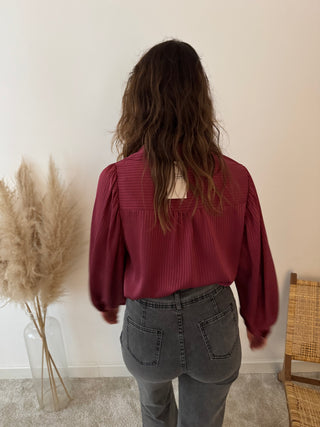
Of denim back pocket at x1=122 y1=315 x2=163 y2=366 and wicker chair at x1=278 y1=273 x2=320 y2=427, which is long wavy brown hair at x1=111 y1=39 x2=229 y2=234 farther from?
wicker chair at x1=278 y1=273 x2=320 y2=427

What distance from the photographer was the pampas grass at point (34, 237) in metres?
1.28

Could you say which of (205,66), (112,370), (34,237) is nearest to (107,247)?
(34,237)

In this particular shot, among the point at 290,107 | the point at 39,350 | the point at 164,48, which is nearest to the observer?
the point at 164,48

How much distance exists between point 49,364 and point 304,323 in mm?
1374

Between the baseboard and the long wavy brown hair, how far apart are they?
1.42 m

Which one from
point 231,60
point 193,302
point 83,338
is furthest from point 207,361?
point 231,60

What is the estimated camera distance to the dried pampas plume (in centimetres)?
128

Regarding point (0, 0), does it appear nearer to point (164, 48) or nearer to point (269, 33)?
point (164, 48)

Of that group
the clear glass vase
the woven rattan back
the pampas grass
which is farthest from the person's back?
the clear glass vase

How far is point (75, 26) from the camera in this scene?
1230 mm

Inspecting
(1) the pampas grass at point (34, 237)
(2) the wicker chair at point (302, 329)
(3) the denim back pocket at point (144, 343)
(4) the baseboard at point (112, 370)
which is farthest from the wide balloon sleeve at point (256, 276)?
(4) the baseboard at point (112, 370)

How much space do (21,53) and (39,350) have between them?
59.6 inches

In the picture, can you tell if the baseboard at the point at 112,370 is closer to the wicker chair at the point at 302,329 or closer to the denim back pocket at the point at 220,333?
the wicker chair at the point at 302,329

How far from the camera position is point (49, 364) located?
1570 mm
